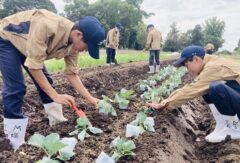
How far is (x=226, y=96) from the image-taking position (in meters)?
4.23

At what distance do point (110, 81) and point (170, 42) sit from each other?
44969mm

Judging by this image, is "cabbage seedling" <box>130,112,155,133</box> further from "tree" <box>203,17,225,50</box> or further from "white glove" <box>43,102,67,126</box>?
"tree" <box>203,17,225,50</box>

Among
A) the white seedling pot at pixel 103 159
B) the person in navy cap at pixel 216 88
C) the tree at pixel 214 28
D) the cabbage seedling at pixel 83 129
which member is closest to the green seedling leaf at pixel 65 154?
the white seedling pot at pixel 103 159

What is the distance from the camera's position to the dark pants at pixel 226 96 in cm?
418

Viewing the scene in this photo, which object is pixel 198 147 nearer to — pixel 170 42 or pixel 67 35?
pixel 67 35

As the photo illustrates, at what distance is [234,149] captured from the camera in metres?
4.18

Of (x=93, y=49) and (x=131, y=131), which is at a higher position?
(x=93, y=49)

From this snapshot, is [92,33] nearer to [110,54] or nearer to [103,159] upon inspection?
[103,159]

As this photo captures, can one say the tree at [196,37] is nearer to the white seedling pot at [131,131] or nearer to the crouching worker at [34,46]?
the white seedling pot at [131,131]

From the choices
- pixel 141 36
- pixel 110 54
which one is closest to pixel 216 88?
pixel 110 54

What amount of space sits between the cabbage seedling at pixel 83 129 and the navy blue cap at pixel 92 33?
0.66m

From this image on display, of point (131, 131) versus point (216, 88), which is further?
point (216, 88)

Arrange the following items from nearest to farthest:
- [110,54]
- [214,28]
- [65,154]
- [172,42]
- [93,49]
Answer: [65,154], [93,49], [110,54], [172,42], [214,28]

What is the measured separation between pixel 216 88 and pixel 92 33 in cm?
163
